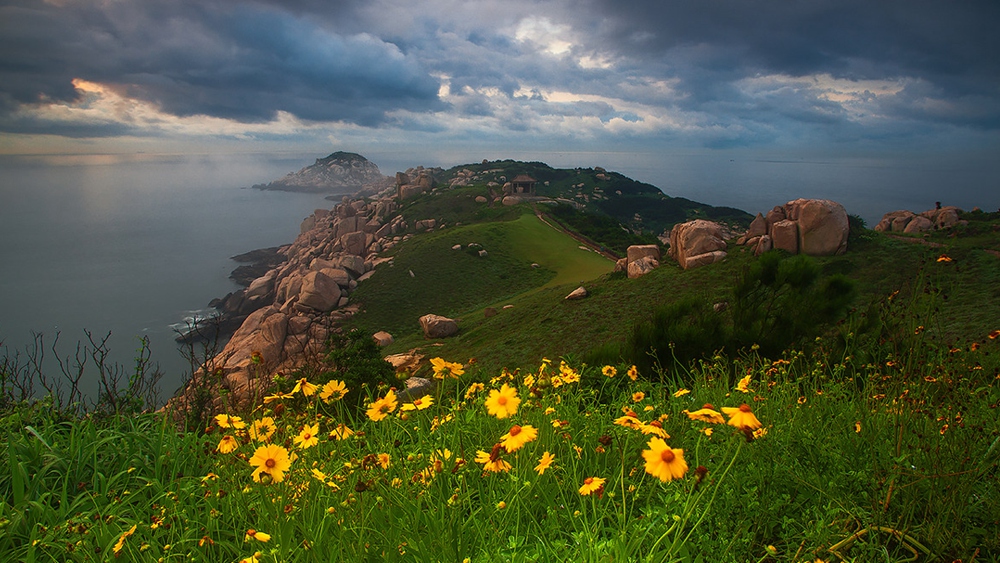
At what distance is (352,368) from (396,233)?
59.2m

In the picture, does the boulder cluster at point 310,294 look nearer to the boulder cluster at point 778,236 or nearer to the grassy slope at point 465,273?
the grassy slope at point 465,273

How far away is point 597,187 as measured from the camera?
388ft

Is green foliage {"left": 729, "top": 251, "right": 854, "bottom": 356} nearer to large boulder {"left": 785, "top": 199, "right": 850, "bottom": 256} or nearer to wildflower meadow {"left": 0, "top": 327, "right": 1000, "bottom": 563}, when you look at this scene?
wildflower meadow {"left": 0, "top": 327, "right": 1000, "bottom": 563}

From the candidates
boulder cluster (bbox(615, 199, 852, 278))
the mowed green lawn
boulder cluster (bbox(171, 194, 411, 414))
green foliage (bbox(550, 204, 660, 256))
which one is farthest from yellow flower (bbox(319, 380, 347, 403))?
green foliage (bbox(550, 204, 660, 256))

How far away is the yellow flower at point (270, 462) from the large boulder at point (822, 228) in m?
25.8

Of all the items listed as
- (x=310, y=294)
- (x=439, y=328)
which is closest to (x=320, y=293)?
(x=310, y=294)

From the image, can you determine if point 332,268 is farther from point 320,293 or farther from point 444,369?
point 444,369

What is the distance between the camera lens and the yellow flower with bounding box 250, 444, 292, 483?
1.92m

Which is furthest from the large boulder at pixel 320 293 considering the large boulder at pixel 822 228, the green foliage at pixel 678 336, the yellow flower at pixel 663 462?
the yellow flower at pixel 663 462

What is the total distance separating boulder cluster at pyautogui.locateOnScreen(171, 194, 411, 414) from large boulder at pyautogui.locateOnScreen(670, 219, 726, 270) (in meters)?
19.2

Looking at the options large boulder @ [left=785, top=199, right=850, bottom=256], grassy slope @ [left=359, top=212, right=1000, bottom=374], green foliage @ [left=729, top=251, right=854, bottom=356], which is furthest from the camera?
large boulder @ [left=785, top=199, right=850, bottom=256]

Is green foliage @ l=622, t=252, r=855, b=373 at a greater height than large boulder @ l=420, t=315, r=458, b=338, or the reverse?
green foliage @ l=622, t=252, r=855, b=373

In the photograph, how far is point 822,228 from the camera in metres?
23.2

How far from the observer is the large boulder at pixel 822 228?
23031 millimetres
